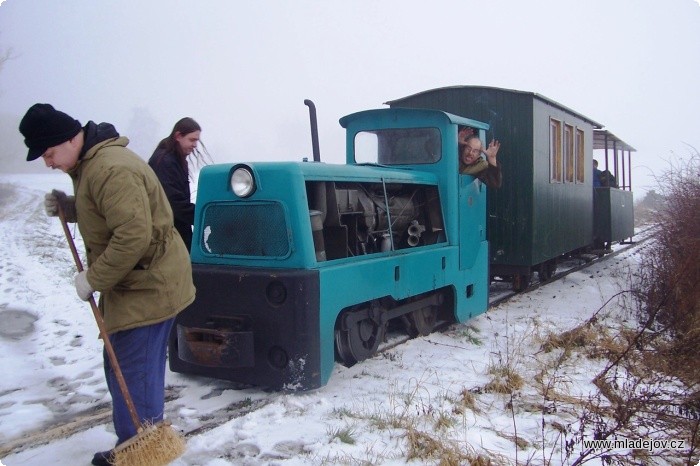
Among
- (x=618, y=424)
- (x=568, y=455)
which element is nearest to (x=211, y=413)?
(x=568, y=455)

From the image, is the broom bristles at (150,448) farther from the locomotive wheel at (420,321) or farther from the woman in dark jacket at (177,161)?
the locomotive wheel at (420,321)

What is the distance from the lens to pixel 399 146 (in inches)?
254

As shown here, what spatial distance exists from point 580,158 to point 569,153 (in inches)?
33.8

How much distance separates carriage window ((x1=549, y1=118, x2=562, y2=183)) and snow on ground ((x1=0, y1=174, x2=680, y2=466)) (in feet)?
9.58

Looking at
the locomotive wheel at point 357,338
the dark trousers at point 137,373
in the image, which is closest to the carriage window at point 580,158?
the locomotive wheel at point 357,338

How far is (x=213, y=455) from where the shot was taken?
11.0 feet

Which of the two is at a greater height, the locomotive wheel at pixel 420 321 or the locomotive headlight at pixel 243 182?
the locomotive headlight at pixel 243 182

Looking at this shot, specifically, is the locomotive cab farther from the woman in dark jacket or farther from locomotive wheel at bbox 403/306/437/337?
the woman in dark jacket

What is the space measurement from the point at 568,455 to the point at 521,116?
603 centimetres

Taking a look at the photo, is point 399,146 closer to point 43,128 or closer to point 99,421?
point 99,421

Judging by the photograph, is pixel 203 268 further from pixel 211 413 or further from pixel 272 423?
pixel 272 423

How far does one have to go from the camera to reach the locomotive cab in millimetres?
4289

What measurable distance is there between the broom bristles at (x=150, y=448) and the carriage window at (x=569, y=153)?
8504 mm

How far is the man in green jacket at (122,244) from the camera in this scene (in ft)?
9.60
